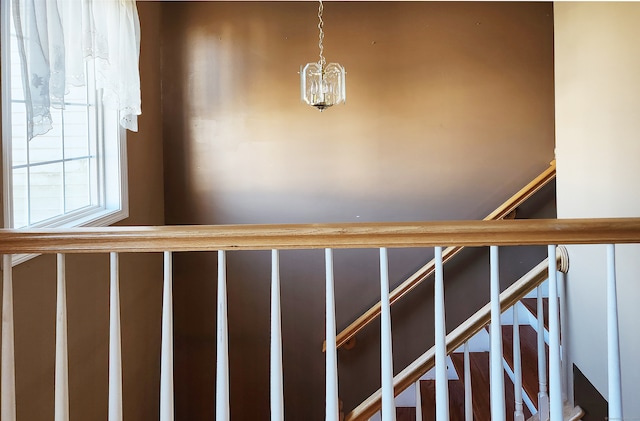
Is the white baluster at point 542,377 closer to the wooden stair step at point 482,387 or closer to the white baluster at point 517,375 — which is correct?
the white baluster at point 517,375

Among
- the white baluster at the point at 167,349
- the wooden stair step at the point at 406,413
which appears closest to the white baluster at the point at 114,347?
the white baluster at the point at 167,349

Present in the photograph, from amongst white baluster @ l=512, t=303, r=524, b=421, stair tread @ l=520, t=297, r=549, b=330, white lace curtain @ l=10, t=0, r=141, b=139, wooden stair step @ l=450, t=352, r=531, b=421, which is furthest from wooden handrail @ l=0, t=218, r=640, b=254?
stair tread @ l=520, t=297, r=549, b=330

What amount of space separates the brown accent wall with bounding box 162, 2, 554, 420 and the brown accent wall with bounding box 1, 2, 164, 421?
0.82ft

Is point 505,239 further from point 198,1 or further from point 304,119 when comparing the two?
point 198,1

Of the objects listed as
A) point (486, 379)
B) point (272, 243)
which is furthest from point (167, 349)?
point (486, 379)

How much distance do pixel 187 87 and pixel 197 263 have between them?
122 cm

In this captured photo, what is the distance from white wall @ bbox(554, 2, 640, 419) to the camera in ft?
7.25

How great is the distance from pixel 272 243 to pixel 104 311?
6.21 feet

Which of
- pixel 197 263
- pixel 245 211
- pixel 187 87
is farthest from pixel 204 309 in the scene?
pixel 187 87

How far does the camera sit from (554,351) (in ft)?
4.36

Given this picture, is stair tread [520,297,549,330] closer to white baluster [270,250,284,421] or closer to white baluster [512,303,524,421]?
white baluster [512,303,524,421]

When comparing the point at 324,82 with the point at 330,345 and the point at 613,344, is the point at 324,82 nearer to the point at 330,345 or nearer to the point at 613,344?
the point at 330,345

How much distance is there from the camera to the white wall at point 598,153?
2.21m

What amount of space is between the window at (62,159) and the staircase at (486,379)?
2117mm
